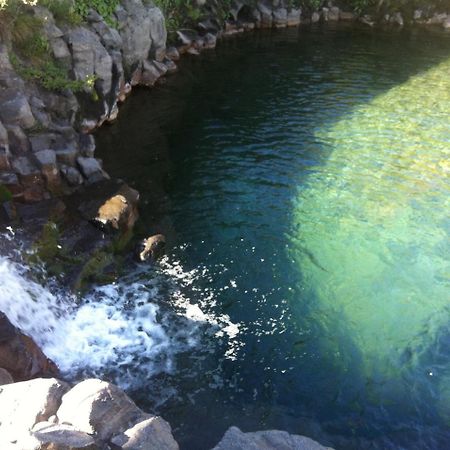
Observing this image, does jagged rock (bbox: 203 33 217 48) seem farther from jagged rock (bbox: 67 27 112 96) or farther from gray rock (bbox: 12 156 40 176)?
gray rock (bbox: 12 156 40 176)

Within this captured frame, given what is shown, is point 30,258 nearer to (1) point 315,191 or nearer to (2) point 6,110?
(2) point 6,110

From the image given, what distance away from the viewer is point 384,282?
44.8 feet

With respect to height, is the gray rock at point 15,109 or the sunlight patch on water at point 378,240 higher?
the gray rock at point 15,109

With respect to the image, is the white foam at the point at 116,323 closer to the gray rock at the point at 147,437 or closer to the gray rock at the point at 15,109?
the gray rock at the point at 147,437

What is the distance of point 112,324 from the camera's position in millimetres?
11930

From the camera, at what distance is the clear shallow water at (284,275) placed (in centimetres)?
1021

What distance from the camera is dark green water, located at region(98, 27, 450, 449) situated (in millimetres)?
10164

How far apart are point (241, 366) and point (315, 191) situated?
875 centimetres

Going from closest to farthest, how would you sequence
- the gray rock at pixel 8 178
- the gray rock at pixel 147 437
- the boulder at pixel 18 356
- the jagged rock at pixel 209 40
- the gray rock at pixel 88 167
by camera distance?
1. the gray rock at pixel 147 437
2. the boulder at pixel 18 356
3. the gray rock at pixel 8 178
4. the gray rock at pixel 88 167
5. the jagged rock at pixel 209 40

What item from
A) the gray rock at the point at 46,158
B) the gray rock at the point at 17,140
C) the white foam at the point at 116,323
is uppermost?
the gray rock at the point at 17,140

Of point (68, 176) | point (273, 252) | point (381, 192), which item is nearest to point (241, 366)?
point (273, 252)

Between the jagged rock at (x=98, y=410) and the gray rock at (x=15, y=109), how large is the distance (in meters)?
10.7

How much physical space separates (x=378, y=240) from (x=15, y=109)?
11.9 m

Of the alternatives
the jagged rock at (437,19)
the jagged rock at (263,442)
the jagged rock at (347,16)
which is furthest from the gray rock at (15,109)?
the jagged rock at (437,19)
